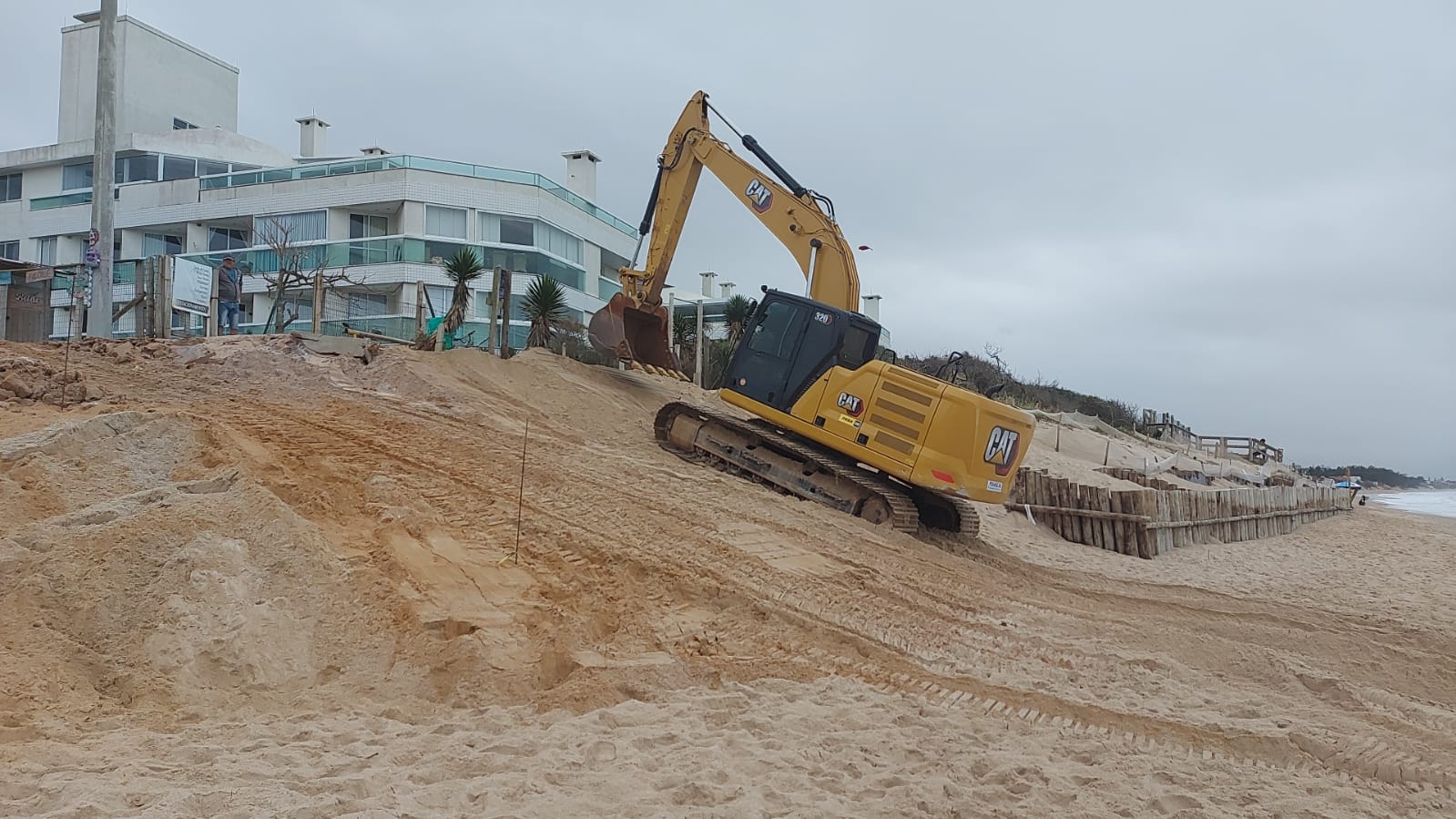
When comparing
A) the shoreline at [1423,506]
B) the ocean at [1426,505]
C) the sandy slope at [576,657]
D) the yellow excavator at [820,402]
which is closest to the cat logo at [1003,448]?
the yellow excavator at [820,402]

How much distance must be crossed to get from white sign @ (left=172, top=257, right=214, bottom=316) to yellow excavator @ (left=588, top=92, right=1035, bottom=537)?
6288 millimetres

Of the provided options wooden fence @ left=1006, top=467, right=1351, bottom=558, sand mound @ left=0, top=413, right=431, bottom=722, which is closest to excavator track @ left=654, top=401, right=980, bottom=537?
wooden fence @ left=1006, top=467, right=1351, bottom=558

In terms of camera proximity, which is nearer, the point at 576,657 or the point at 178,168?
the point at 576,657

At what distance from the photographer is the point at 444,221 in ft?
115

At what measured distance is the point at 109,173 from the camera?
525 inches

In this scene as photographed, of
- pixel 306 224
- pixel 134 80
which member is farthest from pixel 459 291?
pixel 134 80

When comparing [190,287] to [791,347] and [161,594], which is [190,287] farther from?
[161,594]

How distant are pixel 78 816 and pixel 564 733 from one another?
2.06 metres

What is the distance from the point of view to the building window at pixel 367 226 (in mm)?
35750

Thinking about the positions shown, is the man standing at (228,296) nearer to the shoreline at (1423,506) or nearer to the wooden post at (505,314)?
the wooden post at (505,314)

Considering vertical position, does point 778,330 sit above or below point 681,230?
below

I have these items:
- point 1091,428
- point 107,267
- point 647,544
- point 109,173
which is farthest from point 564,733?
point 1091,428

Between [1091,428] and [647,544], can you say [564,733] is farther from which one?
[1091,428]

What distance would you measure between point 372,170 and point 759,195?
25304 mm
